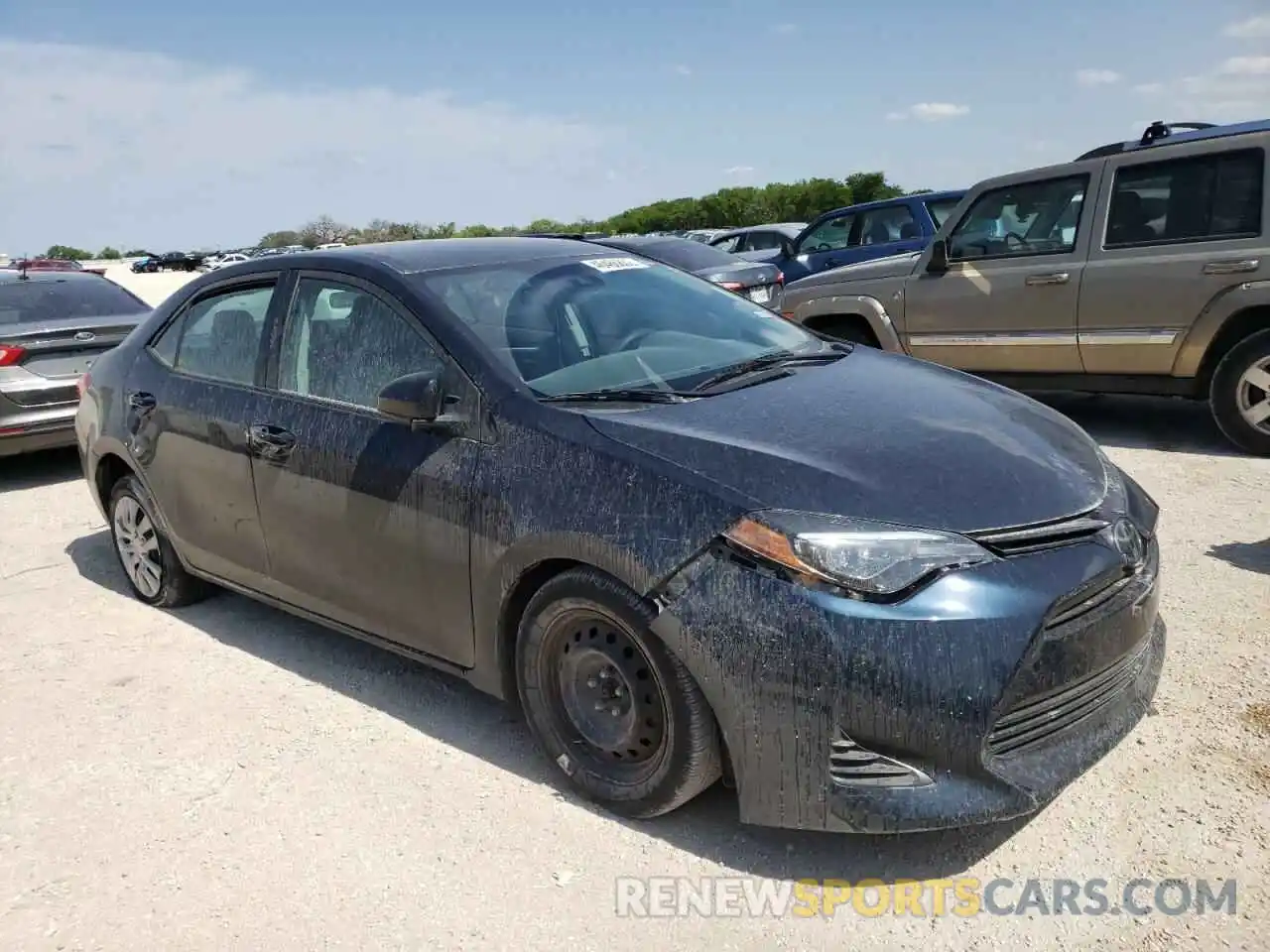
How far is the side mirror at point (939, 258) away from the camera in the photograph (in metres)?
7.86

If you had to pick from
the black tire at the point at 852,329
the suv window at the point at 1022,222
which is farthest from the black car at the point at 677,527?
the black tire at the point at 852,329

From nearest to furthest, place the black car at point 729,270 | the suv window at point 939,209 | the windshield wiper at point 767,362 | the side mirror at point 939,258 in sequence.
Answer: the windshield wiper at point 767,362 < the side mirror at point 939,258 < the black car at point 729,270 < the suv window at point 939,209

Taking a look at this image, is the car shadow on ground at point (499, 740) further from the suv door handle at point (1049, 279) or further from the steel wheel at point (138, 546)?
the suv door handle at point (1049, 279)

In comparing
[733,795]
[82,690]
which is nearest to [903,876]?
[733,795]

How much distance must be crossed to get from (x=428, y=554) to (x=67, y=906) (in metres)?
1.38

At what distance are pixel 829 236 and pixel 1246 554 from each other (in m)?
9.77

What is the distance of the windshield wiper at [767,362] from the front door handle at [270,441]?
156 cm

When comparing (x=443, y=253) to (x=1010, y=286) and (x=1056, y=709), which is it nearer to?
(x=1056, y=709)

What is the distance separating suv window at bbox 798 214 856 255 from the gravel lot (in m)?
9.54

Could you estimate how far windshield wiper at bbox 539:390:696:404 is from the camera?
3361mm

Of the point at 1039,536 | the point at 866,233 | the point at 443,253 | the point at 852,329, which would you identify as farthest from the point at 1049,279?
the point at 866,233

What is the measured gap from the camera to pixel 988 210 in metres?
7.82

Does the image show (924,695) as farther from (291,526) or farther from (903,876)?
(291,526)

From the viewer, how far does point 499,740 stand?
370 centimetres
